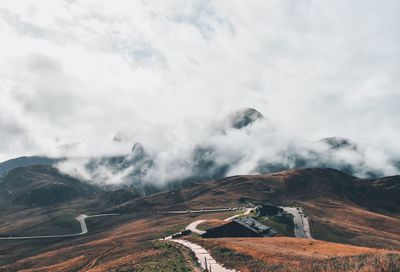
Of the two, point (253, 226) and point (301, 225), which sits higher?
point (253, 226)

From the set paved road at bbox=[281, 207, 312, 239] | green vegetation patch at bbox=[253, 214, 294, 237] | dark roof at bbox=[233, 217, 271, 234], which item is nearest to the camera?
dark roof at bbox=[233, 217, 271, 234]

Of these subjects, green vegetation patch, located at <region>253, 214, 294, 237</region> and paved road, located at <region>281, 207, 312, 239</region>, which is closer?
green vegetation patch, located at <region>253, 214, 294, 237</region>

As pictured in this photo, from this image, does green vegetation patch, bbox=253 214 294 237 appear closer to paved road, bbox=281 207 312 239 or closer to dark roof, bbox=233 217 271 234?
paved road, bbox=281 207 312 239

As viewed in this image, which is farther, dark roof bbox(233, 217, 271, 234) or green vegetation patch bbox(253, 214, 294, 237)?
green vegetation patch bbox(253, 214, 294, 237)

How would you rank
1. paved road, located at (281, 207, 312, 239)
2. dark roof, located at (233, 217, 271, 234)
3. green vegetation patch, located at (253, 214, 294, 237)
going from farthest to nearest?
paved road, located at (281, 207, 312, 239)
green vegetation patch, located at (253, 214, 294, 237)
dark roof, located at (233, 217, 271, 234)

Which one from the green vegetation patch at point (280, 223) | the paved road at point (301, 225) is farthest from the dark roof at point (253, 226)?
the paved road at point (301, 225)

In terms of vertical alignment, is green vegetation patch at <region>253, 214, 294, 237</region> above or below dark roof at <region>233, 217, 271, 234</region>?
below

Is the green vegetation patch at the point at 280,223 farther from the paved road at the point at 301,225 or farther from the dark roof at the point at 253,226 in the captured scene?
the dark roof at the point at 253,226

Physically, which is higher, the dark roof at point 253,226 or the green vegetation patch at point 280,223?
the dark roof at point 253,226

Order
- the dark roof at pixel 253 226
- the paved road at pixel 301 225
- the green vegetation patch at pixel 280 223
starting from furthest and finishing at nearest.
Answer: the paved road at pixel 301 225, the green vegetation patch at pixel 280 223, the dark roof at pixel 253 226

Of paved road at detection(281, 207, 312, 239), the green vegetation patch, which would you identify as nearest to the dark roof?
the green vegetation patch

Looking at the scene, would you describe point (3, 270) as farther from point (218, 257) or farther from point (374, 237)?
point (374, 237)

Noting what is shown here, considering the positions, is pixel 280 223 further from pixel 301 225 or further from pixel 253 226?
pixel 253 226

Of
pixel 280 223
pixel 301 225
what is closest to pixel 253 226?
pixel 280 223
